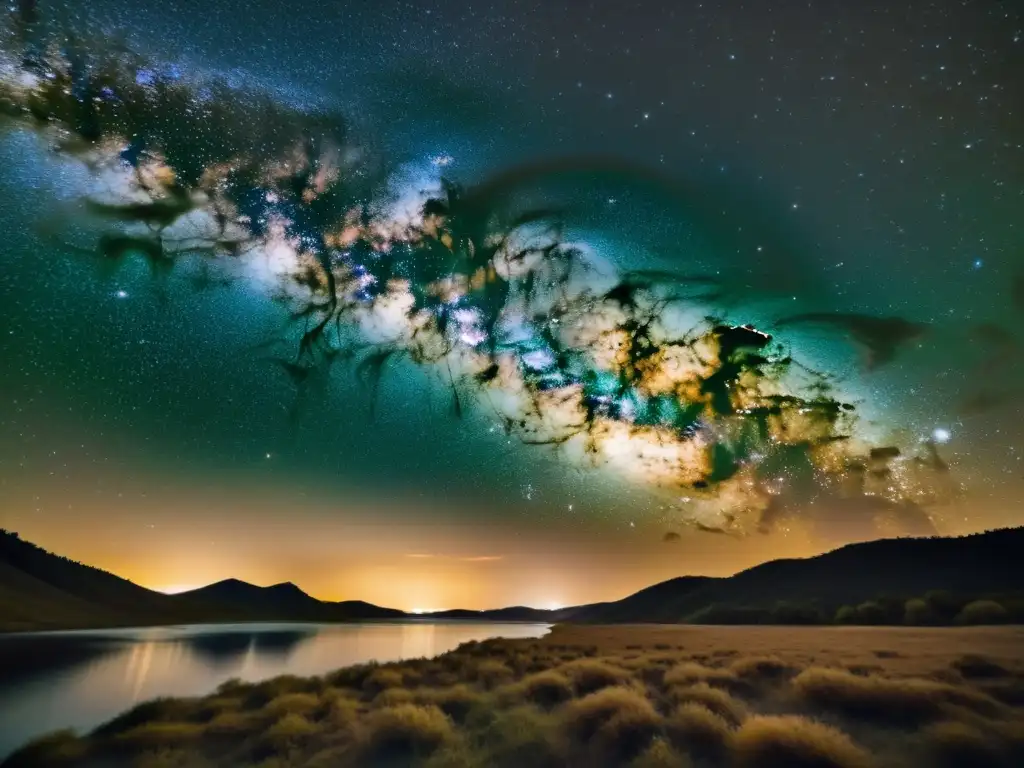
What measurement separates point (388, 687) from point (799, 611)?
3444 inches

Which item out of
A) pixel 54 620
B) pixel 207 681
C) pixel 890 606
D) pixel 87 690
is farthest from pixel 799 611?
pixel 54 620

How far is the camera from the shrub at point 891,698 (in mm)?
10977

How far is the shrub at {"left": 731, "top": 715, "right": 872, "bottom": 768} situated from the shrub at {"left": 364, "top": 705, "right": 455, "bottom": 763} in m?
5.45

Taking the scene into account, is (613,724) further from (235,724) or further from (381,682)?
(381,682)

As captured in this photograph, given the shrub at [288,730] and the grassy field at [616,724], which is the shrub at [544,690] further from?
the shrub at [288,730]

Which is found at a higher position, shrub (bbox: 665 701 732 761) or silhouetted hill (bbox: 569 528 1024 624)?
silhouetted hill (bbox: 569 528 1024 624)

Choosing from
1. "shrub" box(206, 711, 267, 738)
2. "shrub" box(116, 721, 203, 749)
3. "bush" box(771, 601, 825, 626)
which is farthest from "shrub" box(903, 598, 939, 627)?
"shrub" box(116, 721, 203, 749)

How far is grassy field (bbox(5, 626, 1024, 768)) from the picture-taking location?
9.38 m

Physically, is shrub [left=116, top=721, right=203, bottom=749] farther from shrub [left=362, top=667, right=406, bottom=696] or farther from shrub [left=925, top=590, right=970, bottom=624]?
shrub [left=925, top=590, right=970, bottom=624]

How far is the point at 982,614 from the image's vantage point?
168ft

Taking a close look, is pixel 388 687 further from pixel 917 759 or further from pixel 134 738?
pixel 917 759

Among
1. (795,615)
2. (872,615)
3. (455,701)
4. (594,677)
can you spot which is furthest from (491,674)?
(795,615)

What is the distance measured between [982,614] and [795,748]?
2356 inches

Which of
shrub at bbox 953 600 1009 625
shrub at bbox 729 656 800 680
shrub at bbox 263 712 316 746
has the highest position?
shrub at bbox 953 600 1009 625
